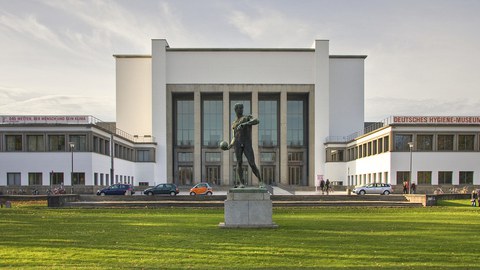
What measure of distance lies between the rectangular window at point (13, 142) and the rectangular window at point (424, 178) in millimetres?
44517

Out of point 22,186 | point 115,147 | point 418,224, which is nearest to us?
point 418,224

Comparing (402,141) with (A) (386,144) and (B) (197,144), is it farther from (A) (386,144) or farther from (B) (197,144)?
(B) (197,144)

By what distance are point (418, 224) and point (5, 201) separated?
3194 centimetres

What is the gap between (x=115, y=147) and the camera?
77312 mm

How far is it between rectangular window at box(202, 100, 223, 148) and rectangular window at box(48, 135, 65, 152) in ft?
106

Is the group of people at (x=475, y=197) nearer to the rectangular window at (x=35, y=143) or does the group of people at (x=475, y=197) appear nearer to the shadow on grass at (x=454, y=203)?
the shadow on grass at (x=454, y=203)

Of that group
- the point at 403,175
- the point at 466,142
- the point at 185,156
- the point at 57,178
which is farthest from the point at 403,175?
the point at 57,178

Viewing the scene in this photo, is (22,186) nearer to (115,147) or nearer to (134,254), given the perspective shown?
(115,147)

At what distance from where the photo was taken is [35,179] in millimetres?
66250

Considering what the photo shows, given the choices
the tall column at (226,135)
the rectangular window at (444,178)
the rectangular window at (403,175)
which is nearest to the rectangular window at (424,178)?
the rectangular window at (444,178)

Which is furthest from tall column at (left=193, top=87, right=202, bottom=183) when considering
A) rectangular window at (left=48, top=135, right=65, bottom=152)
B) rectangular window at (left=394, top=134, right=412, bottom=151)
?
rectangular window at (left=394, top=134, right=412, bottom=151)

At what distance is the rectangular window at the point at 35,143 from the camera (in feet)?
216


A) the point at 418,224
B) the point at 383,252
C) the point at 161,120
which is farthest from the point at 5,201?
the point at 161,120

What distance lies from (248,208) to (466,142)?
51.4 m
